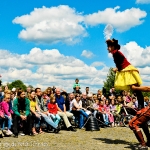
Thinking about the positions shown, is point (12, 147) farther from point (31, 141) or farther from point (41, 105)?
point (41, 105)

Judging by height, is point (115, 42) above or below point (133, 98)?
above

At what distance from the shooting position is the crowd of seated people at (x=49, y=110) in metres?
10.6

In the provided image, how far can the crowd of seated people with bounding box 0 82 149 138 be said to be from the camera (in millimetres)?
10562

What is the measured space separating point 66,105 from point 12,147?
20.9ft

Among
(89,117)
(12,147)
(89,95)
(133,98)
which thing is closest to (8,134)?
(12,147)

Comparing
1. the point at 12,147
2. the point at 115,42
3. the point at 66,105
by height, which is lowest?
the point at 12,147

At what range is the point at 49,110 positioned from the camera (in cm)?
1211

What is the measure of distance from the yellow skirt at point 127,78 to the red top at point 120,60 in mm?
100

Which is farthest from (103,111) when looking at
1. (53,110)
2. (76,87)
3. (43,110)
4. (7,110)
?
(7,110)

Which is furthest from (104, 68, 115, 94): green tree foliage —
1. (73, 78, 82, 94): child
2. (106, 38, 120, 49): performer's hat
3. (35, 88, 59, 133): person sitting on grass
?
(106, 38, 120, 49): performer's hat

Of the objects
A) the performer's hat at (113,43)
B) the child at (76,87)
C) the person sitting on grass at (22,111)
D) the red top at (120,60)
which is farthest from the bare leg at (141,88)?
the child at (76,87)

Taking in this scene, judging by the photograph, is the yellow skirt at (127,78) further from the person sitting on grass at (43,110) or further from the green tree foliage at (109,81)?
the green tree foliage at (109,81)

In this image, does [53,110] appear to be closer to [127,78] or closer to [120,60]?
[120,60]

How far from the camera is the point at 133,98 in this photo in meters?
17.4
